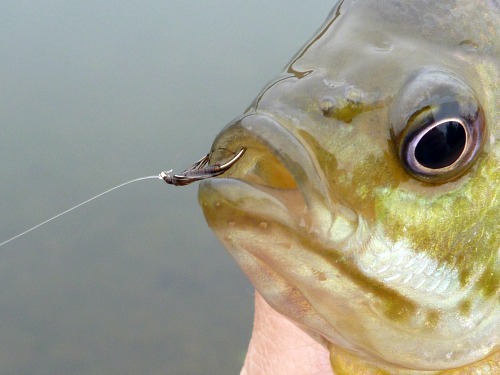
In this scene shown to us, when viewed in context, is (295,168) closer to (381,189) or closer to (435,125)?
(381,189)

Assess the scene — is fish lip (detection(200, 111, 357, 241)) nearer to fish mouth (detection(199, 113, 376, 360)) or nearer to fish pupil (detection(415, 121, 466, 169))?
fish mouth (detection(199, 113, 376, 360))

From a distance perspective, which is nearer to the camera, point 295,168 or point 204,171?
point 295,168

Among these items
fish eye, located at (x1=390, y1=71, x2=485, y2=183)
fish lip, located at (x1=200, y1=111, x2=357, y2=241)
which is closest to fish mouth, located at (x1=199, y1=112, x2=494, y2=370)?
fish lip, located at (x1=200, y1=111, x2=357, y2=241)

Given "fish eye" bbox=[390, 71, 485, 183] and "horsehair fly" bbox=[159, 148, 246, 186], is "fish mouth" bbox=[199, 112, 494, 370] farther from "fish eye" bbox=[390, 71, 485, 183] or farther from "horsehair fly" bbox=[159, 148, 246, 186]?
"fish eye" bbox=[390, 71, 485, 183]

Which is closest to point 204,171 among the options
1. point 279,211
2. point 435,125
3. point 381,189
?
point 279,211

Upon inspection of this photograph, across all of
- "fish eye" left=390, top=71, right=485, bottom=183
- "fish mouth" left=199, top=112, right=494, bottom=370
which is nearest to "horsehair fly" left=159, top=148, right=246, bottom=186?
"fish mouth" left=199, top=112, right=494, bottom=370

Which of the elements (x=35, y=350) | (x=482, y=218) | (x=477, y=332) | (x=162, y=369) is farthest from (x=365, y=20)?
(x=35, y=350)

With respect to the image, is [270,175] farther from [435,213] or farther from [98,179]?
[98,179]

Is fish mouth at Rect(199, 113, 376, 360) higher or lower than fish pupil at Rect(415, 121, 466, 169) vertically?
lower

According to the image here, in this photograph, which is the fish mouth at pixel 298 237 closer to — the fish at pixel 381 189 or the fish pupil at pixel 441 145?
the fish at pixel 381 189
